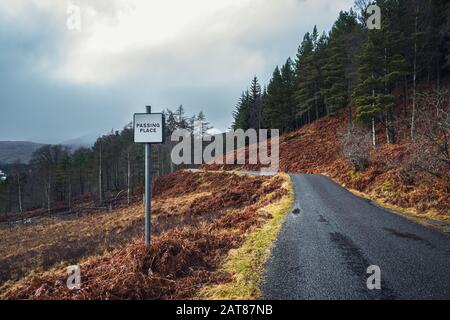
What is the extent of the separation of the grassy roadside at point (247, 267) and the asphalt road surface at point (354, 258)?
208 mm

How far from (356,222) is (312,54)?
44.5m

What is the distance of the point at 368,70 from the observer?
1090 inches

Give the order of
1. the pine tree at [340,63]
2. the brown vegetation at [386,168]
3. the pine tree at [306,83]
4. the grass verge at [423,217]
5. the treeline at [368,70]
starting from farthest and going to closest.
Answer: the pine tree at [306,83] < the pine tree at [340,63] < the treeline at [368,70] < the brown vegetation at [386,168] < the grass verge at [423,217]

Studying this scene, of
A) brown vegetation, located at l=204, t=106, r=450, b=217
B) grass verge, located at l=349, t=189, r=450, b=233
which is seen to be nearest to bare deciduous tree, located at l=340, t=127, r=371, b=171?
brown vegetation, located at l=204, t=106, r=450, b=217

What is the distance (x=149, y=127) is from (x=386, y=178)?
50.2 ft

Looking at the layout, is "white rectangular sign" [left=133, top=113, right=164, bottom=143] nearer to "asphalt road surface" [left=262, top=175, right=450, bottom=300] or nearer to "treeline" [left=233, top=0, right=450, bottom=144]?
"asphalt road surface" [left=262, top=175, right=450, bottom=300]

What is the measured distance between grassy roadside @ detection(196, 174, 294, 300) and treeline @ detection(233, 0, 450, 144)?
1449 cm

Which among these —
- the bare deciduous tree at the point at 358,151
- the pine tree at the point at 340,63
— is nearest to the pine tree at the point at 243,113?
the pine tree at the point at 340,63

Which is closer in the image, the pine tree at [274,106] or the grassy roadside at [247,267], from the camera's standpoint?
the grassy roadside at [247,267]

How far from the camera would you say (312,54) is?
48.4m

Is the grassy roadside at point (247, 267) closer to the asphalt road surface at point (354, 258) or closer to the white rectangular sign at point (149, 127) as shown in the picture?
the asphalt road surface at point (354, 258)

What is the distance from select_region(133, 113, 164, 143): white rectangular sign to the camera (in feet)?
19.1

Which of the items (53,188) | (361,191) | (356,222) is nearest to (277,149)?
(361,191)

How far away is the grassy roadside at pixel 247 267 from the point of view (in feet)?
Result: 15.8
